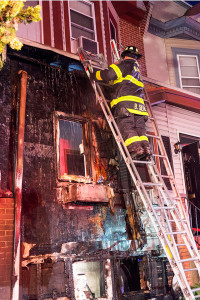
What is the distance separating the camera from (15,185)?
5691mm

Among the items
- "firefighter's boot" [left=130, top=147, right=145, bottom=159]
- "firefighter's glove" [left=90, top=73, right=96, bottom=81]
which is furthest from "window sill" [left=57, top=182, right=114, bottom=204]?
"firefighter's glove" [left=90, top=73, right=96, bottom=81]

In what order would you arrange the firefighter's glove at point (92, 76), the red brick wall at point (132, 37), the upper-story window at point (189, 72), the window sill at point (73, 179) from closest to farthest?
the window sill at point (73, 179) < the firefighter's glove at point (92, 76) < the red brick wall at point (132, 37) < the upper-story window at point (189, 72)

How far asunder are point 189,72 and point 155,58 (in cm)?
158

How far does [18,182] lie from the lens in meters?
5.73

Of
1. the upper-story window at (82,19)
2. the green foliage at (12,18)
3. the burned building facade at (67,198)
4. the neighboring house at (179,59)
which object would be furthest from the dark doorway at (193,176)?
the green foliage at (12,18)

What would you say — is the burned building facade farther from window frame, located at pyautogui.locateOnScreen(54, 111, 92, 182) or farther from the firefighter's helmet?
the firefighter's helmet

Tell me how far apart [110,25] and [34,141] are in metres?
6.59

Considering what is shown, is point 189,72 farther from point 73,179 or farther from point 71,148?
point 73,179

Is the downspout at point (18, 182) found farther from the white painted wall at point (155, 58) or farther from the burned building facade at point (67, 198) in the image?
the white painted wall at point (155, 58)

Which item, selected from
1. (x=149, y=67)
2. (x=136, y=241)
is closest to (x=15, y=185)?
(x=136, y=241)

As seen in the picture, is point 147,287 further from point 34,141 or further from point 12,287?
point 34,141

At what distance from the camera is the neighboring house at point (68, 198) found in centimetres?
547

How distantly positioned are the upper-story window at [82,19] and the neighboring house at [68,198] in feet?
10.7

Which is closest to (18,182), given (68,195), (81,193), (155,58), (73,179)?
(68,195)
